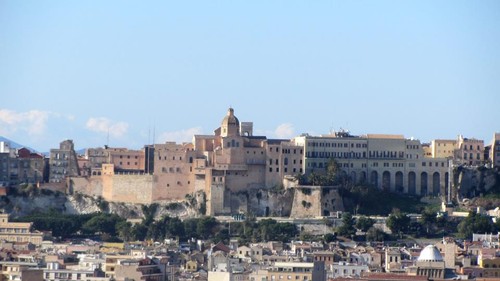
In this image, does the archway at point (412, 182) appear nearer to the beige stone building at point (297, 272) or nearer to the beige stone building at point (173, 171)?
the beige stone building at point (173, 171)

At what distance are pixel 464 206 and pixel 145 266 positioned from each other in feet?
106

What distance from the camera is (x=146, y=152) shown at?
112 m

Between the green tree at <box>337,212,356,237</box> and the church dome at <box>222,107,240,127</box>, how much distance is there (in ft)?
30.5

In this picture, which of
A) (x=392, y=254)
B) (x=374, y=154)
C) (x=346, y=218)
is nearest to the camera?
(x=392, y=254)

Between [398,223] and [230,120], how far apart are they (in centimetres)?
1178

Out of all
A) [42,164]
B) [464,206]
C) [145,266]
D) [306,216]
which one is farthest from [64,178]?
[145,266]

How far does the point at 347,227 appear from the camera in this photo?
102125 mm

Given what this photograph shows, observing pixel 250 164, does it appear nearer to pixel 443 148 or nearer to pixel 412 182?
pixel 412 182

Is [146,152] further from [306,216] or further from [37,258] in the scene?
[37,258]

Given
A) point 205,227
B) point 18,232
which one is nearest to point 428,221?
point 205,227

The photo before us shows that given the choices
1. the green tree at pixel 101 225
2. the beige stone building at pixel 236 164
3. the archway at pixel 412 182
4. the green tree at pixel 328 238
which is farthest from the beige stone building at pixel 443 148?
the green tree at pixel 101 225

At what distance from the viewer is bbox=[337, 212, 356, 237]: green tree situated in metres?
102

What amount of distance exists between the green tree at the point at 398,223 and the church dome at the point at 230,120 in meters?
11.0

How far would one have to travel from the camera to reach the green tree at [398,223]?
335 ft
